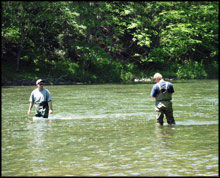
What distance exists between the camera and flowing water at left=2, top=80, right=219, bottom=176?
29.1ft

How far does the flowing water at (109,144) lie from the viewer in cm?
886

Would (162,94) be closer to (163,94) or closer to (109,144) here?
(163,94)

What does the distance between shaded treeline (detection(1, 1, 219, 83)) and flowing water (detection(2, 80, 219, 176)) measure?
26.3 m

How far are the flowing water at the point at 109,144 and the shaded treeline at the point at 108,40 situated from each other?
26296 mm

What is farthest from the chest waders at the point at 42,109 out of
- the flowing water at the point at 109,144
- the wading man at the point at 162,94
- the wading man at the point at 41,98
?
the wading man at the point at 162,94

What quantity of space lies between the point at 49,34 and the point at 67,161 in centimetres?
3777

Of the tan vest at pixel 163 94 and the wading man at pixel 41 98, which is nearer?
the tan vest at pixel 163 94

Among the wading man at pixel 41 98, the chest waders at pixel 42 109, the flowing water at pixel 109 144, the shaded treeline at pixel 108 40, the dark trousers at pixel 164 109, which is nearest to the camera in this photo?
the flowing water at pixel 109 144

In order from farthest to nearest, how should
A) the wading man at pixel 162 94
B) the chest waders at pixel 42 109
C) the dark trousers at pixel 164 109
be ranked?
the chest waders at pixel 42 109, the dark trousers at pixel 164 109, the wading man at pixel 162 94

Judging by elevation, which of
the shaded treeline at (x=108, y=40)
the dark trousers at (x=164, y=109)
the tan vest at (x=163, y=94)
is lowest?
the dark trousers at (x=164, y=109)

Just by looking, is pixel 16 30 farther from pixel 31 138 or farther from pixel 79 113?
pixel 31 138

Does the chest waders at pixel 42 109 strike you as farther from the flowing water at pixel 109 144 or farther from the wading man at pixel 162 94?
the wading man at pixel 162 94

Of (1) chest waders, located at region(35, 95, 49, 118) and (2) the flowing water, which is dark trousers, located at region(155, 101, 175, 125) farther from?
(1) chest waders, located at region(35, 95, 49, 118)

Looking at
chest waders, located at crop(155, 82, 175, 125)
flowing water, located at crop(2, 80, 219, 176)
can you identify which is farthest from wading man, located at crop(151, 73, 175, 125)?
flowing water, located at crop(2, 80, 219, 176)
